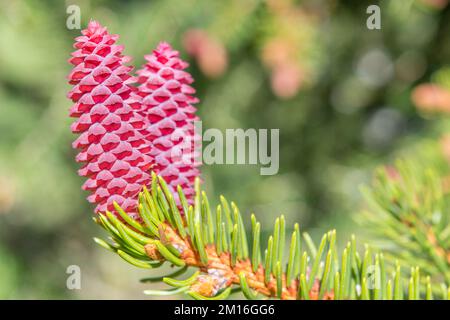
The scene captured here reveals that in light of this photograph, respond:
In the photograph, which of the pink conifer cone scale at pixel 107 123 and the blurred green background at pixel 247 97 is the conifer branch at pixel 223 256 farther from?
the blurred green background at pixel 247 97

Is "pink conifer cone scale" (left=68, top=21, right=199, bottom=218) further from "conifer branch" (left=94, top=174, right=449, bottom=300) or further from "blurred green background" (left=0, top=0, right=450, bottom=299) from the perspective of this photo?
"blurred green background" (left=0, top=0, right=450, bottom=299)

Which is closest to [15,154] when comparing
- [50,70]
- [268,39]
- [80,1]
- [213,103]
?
[50,70]

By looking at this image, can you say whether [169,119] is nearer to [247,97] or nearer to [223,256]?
[223,256]

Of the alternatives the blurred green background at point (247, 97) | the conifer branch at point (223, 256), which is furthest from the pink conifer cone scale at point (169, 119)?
the blurred green background at point (247, 97)

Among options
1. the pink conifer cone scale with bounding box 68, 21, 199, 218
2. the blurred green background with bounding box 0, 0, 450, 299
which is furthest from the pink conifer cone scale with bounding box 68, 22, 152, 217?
the blurred green background with bounding box 0, 0, 450, 299

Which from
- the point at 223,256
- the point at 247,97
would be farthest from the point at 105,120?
the point at 247,97
